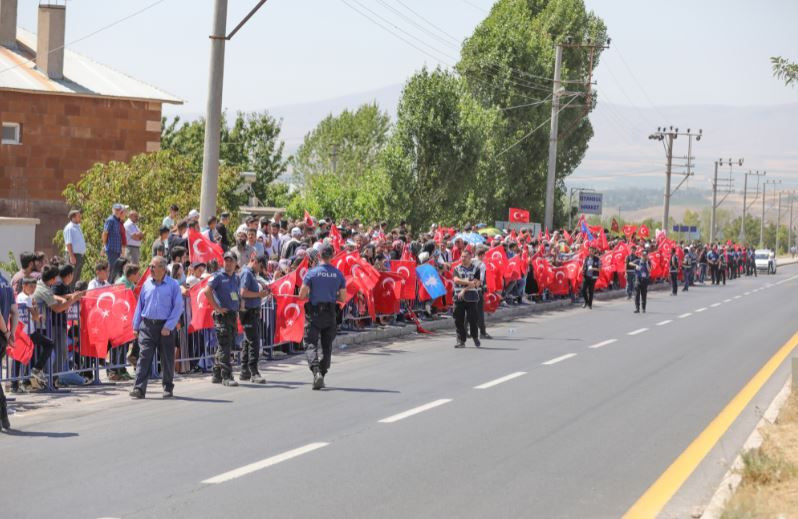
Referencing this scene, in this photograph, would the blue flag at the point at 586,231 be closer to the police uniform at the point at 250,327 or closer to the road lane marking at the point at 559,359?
the road lane marking at the point at 559,359

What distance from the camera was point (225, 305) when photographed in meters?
15.3

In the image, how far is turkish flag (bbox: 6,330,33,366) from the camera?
1392 centimetres

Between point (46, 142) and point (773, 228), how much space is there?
176572mm

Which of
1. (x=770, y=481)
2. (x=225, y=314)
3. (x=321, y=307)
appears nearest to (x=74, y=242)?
(x=225, y=314)

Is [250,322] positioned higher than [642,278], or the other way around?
[642,278]

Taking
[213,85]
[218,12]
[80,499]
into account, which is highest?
[218,12]

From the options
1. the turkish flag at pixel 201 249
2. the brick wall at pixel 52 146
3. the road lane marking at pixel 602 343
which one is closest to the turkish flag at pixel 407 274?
the road lane marking at pixel 602 343

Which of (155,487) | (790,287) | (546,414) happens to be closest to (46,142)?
(546,414)

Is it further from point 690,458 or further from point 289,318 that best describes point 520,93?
point 690,458

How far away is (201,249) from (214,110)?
2.89 meters

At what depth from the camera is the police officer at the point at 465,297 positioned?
21484mm

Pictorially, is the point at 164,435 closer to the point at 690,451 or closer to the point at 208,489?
the point at 208,489

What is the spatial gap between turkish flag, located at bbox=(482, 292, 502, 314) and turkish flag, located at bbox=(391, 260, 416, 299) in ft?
17.0

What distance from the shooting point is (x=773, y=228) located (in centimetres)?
19912
